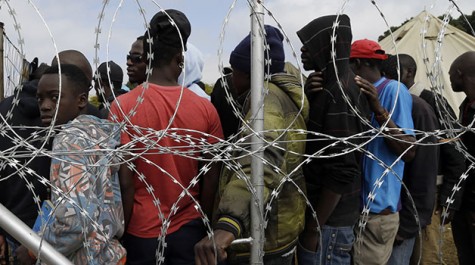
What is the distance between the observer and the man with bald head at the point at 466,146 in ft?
12.1

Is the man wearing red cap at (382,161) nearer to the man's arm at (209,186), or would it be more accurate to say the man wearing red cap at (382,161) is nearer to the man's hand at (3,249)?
the man's arm at (209,186)

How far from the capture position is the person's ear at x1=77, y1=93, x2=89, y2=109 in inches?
106

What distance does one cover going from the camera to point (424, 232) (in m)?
4.57

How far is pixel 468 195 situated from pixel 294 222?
187 centimetres

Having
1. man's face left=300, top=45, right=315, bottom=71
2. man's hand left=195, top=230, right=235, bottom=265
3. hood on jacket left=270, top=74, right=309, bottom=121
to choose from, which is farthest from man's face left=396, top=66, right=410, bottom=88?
man's hand left=195, top=230, right=235, bottom=265

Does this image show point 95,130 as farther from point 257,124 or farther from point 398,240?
point 398,240

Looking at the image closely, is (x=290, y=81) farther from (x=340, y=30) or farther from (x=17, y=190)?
(x=17, y=190)

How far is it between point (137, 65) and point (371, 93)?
5.89ft

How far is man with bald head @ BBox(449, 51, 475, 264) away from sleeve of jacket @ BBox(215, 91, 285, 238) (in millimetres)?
1572

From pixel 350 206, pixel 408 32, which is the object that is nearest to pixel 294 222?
pixel 350 206

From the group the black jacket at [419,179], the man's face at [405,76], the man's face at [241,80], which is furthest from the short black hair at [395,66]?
the man's face at [241,80]

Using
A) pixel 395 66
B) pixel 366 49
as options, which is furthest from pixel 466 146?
pixel 395 66

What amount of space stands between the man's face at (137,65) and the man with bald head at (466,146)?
7.11ft

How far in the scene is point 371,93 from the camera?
10.0ft
